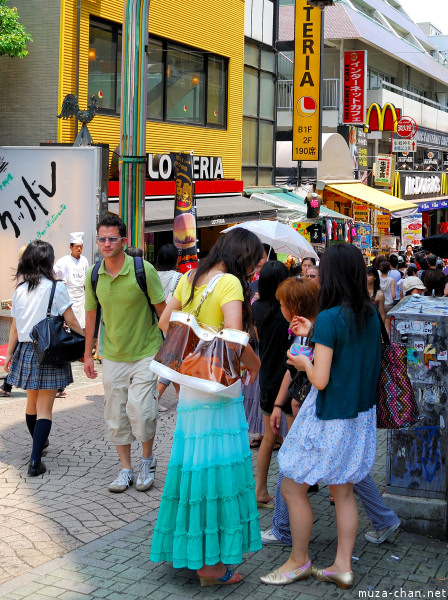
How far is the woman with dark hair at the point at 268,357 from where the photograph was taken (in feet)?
18.6

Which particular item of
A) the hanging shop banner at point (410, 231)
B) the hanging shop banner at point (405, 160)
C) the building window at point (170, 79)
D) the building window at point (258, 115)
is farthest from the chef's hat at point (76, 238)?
the hanging shop banner at point (405, 160)

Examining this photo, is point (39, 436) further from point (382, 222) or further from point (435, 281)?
point (382, 222)

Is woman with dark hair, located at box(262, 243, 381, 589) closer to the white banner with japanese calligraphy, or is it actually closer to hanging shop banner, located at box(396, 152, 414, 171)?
the white banner with japanese calligraphy

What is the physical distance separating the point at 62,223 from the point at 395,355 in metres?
7.88

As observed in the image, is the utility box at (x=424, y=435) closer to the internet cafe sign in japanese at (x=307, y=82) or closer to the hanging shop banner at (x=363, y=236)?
the internet cafe sign in japanese at (x=307, y=82)

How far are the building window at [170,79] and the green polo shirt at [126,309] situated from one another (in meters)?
9.34

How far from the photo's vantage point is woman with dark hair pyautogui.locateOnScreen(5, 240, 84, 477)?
627 centimetres

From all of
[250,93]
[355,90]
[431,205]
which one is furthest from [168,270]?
[431,205]

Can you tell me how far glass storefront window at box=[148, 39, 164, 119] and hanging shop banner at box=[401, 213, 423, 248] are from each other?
15117mm

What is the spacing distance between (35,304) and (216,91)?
1367 cm

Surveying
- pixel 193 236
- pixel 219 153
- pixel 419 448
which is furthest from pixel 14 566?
pixel 219 153

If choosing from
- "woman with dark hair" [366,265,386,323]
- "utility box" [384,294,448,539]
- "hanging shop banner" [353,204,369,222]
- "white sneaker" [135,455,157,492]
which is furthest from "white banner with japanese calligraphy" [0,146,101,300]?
"hanging shop banner" [353,204,369,222]

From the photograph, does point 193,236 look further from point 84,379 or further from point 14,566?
point 14,566

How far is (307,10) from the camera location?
21.7 metres
